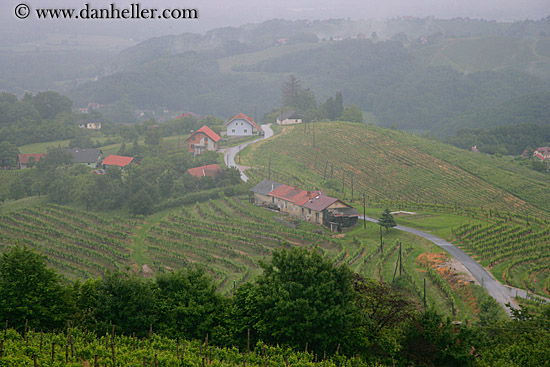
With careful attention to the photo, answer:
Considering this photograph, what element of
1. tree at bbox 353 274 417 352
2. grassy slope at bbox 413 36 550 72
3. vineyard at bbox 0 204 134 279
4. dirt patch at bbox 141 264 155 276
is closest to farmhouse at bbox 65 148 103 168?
vineyard at bbox 0 204 134 279

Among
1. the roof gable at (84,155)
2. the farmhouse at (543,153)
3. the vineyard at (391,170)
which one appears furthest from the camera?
the farmhouse at (543,153)

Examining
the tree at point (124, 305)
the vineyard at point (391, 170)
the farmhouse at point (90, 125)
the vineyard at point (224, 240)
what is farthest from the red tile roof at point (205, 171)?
the farmhouse at point (90, 125)

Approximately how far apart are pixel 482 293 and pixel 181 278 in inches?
712

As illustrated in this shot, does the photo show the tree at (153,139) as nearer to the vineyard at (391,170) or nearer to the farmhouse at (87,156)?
the farmhouse at (87,156)

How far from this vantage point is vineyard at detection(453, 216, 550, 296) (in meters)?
31.0

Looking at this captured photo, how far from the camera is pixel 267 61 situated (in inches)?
7859

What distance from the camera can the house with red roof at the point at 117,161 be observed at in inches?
2500

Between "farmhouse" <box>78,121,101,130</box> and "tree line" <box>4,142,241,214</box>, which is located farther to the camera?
"farmhouse" <box>78,121,101,130</box>

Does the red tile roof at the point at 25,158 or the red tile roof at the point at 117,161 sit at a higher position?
the red tile roof at the point at 117,161

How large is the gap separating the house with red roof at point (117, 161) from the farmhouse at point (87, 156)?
4.81ft

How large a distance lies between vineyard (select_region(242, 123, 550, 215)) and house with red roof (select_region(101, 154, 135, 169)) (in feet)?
49.7

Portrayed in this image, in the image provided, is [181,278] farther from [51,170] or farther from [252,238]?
[51,170]

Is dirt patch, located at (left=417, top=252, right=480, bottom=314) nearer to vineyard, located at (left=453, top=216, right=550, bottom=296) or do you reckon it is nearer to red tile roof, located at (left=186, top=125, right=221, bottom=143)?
vineyard, located at (left=453, top=216, right=550, bottom=296)

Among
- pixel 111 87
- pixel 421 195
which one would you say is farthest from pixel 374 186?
pixel 111 87
